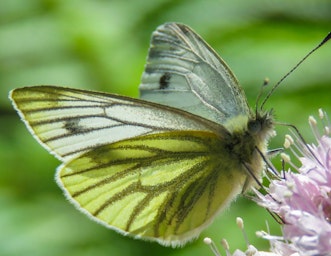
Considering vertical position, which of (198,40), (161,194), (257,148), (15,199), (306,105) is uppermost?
(198,40)

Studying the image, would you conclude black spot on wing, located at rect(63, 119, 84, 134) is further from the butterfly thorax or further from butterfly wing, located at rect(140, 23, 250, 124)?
the butterfly thorax

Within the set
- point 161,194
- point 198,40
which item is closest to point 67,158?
point 161,194

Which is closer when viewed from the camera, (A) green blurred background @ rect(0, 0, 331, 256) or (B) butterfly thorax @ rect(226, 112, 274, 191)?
(B) butterfly thorax @ rect(226, 112, 274, 191)

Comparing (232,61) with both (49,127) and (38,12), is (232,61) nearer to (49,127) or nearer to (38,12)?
(38,12)

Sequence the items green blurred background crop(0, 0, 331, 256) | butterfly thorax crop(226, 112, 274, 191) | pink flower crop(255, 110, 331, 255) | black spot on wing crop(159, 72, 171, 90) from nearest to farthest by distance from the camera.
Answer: pink flower crop(255, 110, 331, 255) < butterfly thorax crop(226, 112, 274, 191) < black spot on wing crop(159, 72, 171, 90) < green blurred background crop(0, 0, 331, 256)

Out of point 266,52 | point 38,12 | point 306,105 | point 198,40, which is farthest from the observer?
point 38,12

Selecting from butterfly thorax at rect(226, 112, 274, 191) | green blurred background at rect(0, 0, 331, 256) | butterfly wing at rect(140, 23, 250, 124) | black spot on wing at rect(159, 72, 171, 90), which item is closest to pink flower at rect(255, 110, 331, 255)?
butterfly thorax at rect(226, 112, 274, 191)

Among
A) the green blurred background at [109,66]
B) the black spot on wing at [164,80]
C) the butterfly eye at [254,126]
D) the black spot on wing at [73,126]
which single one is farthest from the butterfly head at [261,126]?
the green blurred background at [109,66]
